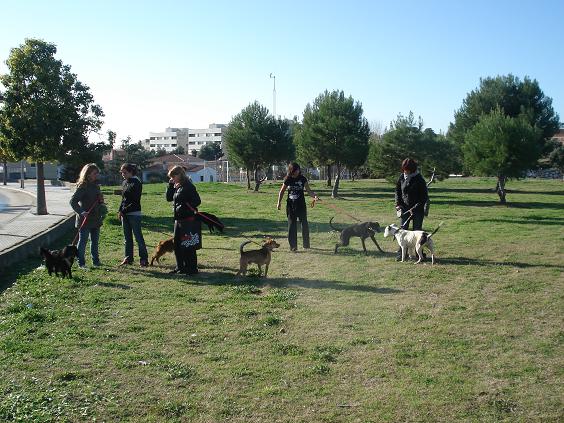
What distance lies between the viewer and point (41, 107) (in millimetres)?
16266

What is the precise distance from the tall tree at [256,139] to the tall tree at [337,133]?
3420mm

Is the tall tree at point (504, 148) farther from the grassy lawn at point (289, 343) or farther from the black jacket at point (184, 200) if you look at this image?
the black jacket at point (184, 200)

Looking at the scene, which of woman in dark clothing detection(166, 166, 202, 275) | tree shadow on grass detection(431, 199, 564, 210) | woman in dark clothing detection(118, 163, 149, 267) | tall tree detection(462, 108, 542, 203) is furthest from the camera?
tall tree detection(462, 108, 542, 203)

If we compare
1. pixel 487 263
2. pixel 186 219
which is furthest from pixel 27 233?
pixel 487 263

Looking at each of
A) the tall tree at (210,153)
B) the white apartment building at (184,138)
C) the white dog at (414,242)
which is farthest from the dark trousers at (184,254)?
the white apartment building at (184,138)

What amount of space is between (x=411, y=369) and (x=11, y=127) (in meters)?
14.9

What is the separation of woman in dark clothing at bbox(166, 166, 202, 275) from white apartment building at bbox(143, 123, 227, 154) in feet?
435

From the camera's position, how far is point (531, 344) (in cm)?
561

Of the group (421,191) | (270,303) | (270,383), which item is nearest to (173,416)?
(270,383)

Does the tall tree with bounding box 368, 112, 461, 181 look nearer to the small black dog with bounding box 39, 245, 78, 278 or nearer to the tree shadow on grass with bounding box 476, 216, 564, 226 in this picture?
the tree shadow on grass with bounding box 476, 216, 564, 226

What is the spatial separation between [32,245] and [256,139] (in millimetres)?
28602

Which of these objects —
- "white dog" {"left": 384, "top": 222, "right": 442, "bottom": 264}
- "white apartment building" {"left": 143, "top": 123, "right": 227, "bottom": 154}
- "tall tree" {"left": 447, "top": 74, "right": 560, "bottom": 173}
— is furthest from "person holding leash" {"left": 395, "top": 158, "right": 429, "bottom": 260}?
"white apartment building" {"left": 143, "top": 123, "right": 227, "bottom": 154}

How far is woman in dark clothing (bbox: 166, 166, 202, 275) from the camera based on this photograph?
8.91 meters

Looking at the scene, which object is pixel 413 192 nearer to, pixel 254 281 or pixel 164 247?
pixel 254 281
